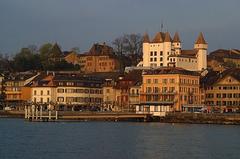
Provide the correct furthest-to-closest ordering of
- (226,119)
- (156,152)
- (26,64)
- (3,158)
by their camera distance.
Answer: (26,64), (226,119), (156,152), (3,158)

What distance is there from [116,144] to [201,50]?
3242 inches

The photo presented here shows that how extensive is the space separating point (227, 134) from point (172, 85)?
37487 mm

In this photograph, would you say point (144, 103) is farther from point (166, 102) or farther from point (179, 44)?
point (179, 44)

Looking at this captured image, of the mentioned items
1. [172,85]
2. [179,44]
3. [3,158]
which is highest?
[179,44]

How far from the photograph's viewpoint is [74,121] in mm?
99938

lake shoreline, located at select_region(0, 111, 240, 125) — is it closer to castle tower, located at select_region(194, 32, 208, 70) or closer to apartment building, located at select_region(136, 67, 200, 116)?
apartment building, located at select_region(136, 67, 200, 116)

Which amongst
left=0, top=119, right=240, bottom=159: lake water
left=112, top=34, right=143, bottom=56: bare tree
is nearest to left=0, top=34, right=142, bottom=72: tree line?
left=112, top=34, right=143, bottom=56: bare tree

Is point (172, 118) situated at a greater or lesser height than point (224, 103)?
lesser

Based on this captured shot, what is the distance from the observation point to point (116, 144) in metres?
57.6

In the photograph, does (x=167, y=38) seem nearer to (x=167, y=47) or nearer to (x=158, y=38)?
(x=167, y=47)

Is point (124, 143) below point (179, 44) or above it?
below

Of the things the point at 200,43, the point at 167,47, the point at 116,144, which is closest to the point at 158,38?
the point at 167,47

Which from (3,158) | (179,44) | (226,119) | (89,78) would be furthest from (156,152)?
(179,44)

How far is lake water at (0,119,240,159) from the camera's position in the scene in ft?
162
